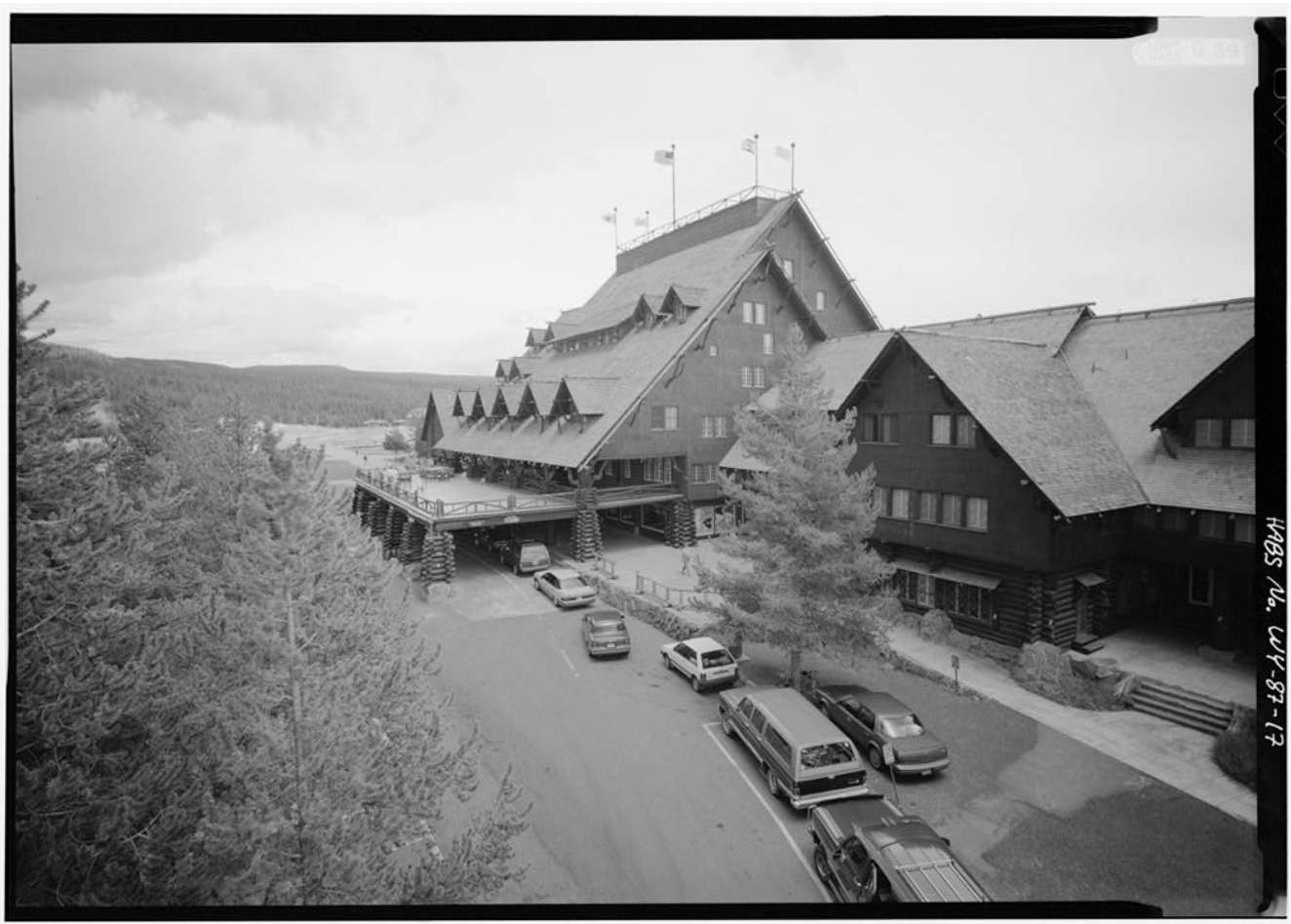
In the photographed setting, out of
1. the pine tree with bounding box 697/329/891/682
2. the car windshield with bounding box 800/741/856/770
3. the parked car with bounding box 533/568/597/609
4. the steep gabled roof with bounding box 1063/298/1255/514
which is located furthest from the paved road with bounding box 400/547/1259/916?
the steep gabled roof with bounding box 1063/298/1255/514

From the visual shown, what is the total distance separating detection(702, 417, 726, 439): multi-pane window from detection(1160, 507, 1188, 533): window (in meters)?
16.4

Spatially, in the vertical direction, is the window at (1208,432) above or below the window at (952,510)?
above

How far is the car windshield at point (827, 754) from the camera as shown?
10.6m

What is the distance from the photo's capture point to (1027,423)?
16547mm

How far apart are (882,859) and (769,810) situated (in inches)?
114

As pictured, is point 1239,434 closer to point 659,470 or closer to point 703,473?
A: point 703,473

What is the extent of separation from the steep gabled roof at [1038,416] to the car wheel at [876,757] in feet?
23.5

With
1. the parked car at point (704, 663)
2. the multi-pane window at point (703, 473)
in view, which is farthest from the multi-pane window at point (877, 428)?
the multi-pane window at point (703, 473)

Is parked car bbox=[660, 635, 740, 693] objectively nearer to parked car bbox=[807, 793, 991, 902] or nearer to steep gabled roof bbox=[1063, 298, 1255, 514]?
parked car bbox=[807, 793, 991, 902]

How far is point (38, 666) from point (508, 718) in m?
8.18

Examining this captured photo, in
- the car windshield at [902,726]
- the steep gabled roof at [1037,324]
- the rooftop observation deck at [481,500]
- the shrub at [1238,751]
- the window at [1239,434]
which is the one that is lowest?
the shrub at [1238,751]

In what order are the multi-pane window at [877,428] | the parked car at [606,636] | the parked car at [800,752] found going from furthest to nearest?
the multi-pane window at [877,428]
the parked car at [606,636]
the parked car at [800,752]

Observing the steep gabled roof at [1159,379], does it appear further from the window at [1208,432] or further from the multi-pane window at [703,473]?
the multi-pane window at [703,473]

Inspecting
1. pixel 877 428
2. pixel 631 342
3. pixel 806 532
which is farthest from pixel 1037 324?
pixel 631 342
